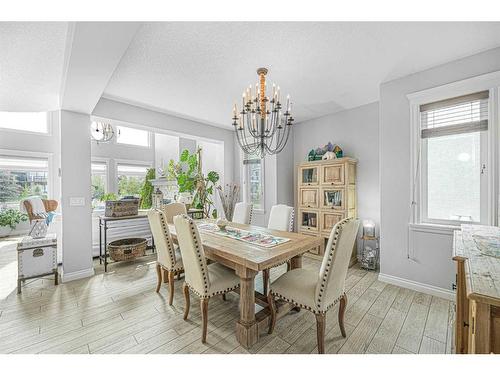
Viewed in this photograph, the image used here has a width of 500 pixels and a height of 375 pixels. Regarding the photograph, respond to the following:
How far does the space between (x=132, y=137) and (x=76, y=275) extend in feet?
17.1

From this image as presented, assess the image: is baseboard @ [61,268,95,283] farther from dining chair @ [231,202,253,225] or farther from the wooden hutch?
the wooden hutch

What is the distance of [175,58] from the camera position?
2.16 m

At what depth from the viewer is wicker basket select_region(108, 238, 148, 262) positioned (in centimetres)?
326

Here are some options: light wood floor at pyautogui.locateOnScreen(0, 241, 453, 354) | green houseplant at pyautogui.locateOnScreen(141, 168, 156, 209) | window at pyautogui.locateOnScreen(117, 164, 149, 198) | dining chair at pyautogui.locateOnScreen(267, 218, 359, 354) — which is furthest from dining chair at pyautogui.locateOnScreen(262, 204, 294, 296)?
window at pyautogui.locateOnScreen(117, 164, 149, 198)

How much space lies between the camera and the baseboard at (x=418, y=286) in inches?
92.7

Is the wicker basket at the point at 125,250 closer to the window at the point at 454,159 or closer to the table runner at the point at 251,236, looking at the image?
the table runner at the point at 251,236

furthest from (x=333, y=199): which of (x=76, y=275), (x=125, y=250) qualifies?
(x=76, y=275)

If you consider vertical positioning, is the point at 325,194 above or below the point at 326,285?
above

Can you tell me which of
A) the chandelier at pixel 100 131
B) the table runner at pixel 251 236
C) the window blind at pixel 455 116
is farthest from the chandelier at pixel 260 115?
the chandelier at pixel 100 131

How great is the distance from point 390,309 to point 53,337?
3077 mm

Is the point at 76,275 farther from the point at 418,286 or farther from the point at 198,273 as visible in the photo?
the point at 418,286

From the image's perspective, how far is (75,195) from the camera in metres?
2.95
